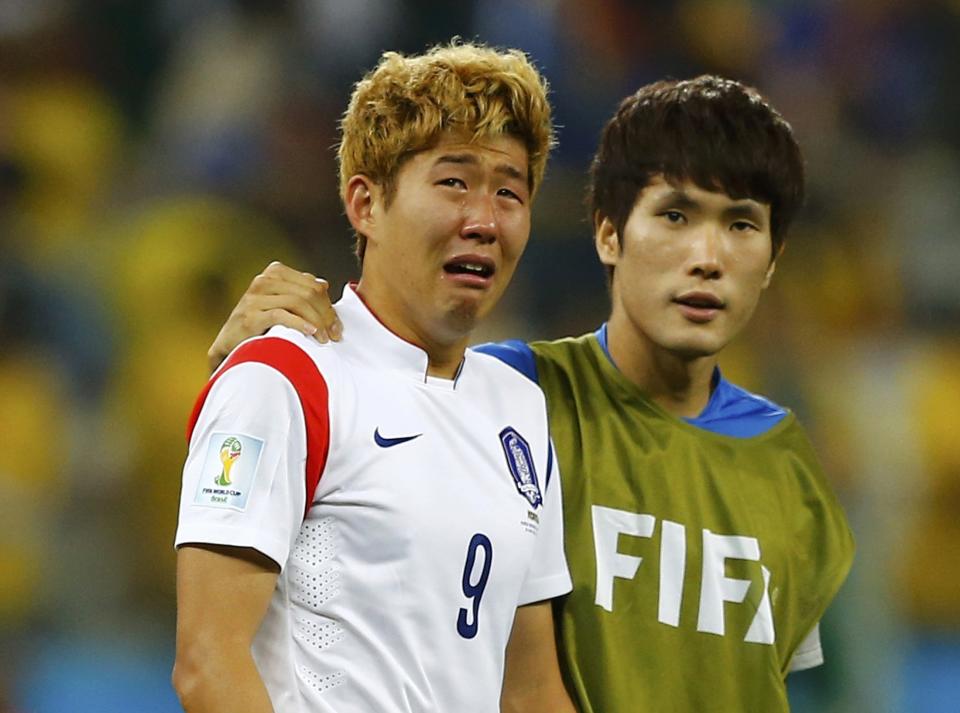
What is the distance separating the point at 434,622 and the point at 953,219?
211 inches

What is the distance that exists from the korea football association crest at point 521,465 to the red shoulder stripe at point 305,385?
1.30 ft

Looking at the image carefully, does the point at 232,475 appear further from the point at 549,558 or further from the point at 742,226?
the point at 742,226

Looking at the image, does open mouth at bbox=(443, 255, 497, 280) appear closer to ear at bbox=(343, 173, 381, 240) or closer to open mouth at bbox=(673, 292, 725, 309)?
ear at bbox=(343, 173, 381, 240)

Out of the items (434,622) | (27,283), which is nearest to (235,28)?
(27,283)

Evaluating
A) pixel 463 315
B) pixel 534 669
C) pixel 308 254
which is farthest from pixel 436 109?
pixel 308 254

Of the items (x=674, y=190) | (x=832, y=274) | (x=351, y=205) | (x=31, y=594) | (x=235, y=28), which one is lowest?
(x=31, y=594)

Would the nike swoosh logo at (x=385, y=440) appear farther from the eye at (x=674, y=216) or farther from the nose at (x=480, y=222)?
the eye at (x=674, y=216)

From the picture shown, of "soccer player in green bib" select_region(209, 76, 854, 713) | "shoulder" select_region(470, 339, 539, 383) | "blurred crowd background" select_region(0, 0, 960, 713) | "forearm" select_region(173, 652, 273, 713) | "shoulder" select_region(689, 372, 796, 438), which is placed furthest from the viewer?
"blurred crowd background" select_region(0, 0, 960, 713)

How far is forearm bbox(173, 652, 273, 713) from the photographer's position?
2066 millimetres

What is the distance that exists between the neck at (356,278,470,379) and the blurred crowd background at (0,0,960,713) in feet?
8.86

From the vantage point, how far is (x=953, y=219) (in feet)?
23.0

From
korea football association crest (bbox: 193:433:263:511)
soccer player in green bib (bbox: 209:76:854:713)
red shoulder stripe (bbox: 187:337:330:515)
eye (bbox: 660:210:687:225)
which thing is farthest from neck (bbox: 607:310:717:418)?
korea football association crest (bbox: 193:433:263:511)

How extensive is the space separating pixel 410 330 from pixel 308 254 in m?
4.04

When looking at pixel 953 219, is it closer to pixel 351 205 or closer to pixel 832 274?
pixel 832 274
